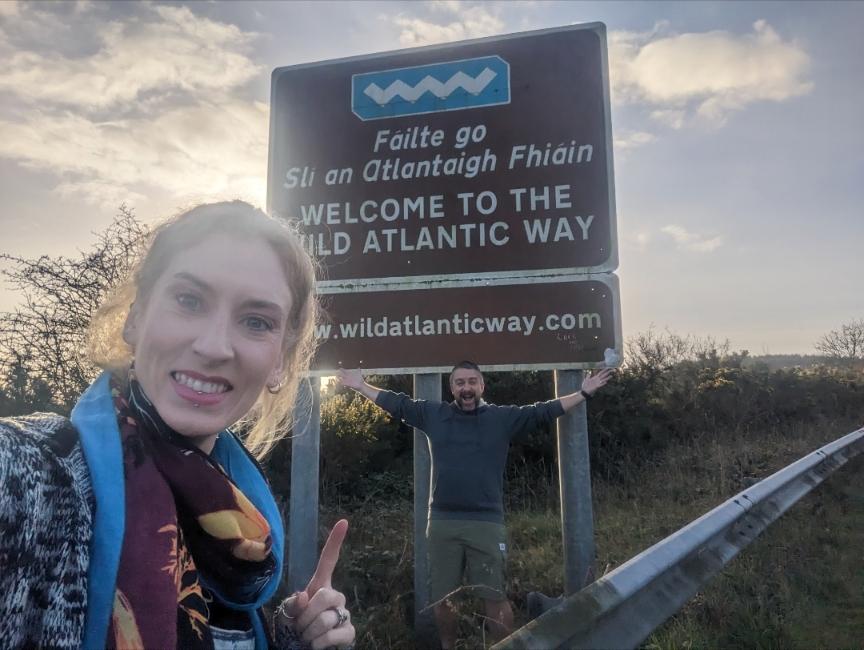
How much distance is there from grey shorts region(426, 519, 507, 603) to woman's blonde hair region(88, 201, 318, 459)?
270cm

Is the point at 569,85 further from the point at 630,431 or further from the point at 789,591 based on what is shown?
the point at 630,431

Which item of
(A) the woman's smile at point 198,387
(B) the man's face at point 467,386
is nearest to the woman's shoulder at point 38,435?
(A) the woman's smile at point 198,387

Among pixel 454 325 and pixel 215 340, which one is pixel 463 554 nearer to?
pixel 454 325

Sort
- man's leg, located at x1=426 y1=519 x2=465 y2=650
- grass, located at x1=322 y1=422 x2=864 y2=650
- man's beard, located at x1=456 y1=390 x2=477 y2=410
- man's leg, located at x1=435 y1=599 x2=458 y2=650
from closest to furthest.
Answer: grass, located at x1=322 y1=422 x2=864 y2=650, man's leg, located at x1=435 y1=599 x2=458 y2=650, man's leg, located at x1=426 y1=519 x2=465 y2=650, man's beard, located at x1=456 y1=390 x2=477 y2=410

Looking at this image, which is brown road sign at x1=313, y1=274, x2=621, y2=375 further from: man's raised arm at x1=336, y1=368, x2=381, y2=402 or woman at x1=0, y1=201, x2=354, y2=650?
woman at x1=0, y1=201, x2=354, y2=650

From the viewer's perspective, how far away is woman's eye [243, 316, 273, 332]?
1423 mm

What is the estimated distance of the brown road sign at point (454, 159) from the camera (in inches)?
165

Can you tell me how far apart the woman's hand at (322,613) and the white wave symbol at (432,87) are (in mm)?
3767

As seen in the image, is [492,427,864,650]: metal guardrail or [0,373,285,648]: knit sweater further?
[492,427,864,650]: metal guardrail

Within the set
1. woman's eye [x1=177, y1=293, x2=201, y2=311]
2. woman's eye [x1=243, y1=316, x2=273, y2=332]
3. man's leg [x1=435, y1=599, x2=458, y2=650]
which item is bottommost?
man's leg [x1=435, y1=599, x2=458, y2=650]

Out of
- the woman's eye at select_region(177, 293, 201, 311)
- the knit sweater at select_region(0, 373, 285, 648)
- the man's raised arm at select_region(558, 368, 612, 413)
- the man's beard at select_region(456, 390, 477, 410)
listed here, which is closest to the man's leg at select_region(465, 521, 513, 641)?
the man's beard at select_region(456, 390, 477, 410)

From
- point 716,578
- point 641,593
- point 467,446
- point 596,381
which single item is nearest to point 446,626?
point 467,446

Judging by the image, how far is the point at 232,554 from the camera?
1.24 meters

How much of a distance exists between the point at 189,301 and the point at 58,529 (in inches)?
23.5
